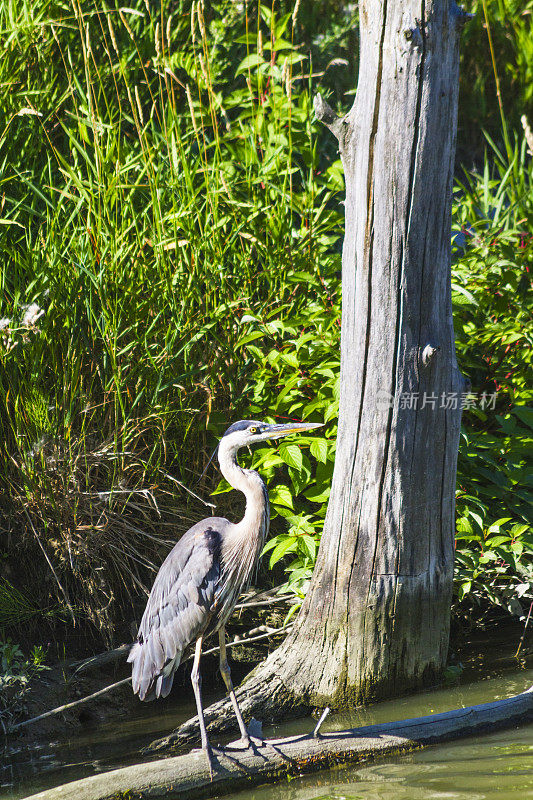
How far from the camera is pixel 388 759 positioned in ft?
8.79

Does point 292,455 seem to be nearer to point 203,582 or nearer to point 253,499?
point 253,499

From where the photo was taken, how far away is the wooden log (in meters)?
2.40

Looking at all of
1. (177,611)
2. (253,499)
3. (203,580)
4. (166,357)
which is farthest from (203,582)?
(166,357)

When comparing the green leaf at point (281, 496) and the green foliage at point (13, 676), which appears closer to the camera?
the green foliage at point (13, 676)

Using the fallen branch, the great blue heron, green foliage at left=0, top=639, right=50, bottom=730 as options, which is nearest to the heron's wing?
the great blue heron

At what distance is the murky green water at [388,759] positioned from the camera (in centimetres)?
247

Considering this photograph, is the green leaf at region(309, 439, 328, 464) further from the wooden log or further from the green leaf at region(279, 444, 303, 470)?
the wooden log

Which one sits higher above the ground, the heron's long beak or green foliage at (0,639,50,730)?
the heron's long beak

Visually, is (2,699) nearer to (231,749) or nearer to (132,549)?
(132,549)

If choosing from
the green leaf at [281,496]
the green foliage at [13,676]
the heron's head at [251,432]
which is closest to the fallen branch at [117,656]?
the green foliage at [13,676]

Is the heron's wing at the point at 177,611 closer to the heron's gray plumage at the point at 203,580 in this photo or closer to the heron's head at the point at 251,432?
the heron's gray plumage at the point at 203,580

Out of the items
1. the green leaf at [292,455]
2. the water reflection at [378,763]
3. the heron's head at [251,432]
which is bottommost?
the water reflection at [378,763]

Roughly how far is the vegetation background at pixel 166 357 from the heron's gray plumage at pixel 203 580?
9.3 inches

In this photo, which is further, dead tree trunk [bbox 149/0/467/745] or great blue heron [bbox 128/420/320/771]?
great blue heron [bbox 128/420/320/771]
